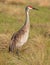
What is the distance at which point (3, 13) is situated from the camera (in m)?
17.0

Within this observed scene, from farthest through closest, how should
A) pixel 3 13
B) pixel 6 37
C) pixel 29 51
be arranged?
pixel 3 13
pixel 6 37
pixel 29 51

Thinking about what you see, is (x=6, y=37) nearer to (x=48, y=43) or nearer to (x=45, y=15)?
(x=48, y=43)

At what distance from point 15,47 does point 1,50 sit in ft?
1.07

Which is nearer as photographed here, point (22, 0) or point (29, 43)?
point (29, 43)

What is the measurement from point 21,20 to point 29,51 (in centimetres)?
701

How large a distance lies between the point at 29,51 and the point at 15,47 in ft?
1.14

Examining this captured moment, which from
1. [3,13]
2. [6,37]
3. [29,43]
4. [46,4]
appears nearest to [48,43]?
[29,43]

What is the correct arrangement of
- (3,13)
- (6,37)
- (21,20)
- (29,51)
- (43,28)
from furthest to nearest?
(3,13) < (21,20) < (43,28) < (6,37) < (29,51)

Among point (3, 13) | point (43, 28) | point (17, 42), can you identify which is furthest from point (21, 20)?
point (17, 42)

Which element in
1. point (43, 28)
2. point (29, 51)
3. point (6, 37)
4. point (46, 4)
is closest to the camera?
point (29, 51)

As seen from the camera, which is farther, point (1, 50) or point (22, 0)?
point (22, 0)

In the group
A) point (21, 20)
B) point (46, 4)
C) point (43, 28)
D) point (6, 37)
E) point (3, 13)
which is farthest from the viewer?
point (46, 4)

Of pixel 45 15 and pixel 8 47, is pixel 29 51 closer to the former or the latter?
pixel 8 47

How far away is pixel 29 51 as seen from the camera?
9000 millimetres
